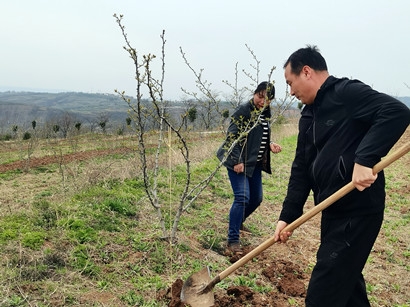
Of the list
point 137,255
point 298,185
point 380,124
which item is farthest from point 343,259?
point 137,255

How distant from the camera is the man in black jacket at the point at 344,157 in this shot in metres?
2.03

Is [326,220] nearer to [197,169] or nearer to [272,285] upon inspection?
[272,285]

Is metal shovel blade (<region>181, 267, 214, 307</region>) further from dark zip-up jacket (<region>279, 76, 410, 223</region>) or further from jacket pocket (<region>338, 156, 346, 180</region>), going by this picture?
jacket pocket (<region>338, 156, 346, 180</region>)

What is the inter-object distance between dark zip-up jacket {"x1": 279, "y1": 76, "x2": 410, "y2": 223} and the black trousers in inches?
3.1

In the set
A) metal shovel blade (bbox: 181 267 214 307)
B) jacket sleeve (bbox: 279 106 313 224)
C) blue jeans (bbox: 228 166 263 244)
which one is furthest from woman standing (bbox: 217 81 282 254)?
jacket sleeve (bbox: 279 106 313 224)

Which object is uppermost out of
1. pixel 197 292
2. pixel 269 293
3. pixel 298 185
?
pixel 298 185

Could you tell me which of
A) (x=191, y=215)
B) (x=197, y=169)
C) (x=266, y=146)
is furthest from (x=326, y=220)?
(x=197, y=169)

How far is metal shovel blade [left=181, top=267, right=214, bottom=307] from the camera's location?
121 inches

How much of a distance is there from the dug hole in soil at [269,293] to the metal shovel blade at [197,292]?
0.21 ft

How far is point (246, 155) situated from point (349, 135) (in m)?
2.29

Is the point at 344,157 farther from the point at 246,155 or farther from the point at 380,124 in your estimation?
the point at 246,155

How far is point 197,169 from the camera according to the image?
8.48 meters

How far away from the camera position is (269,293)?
3.55 meters

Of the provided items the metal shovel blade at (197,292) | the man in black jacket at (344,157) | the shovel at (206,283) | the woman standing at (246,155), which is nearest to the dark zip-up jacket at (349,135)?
the man in black jacket at (344,157)
